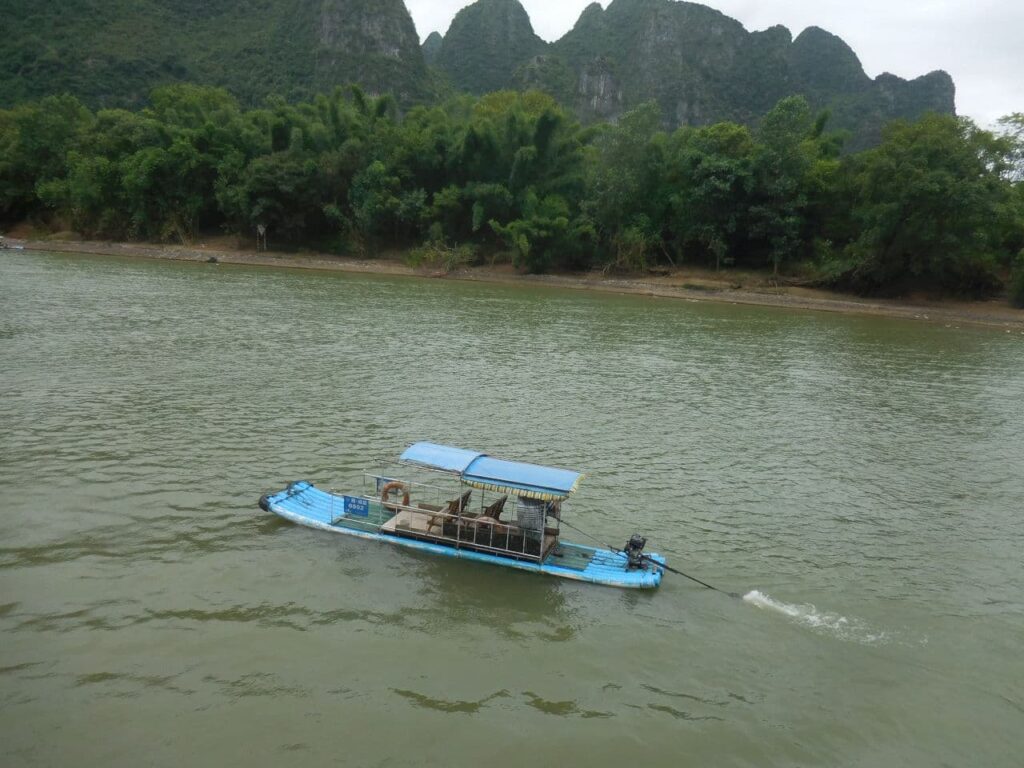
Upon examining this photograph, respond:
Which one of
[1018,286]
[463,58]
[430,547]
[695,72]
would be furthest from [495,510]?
[463,58]

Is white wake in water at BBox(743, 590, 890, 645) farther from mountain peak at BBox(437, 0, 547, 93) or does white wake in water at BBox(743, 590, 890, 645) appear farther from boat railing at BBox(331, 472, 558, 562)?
mountain peak at BBox(437, 0, 547, 93)

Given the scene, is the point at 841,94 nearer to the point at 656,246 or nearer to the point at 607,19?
the point at 607,19

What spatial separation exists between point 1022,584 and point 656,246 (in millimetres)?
41537

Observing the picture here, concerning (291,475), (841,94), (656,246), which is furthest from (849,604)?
(841,94)

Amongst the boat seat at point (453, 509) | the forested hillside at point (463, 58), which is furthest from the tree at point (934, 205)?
the forested hillside at point (463, 58)

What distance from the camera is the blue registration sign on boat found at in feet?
35.9

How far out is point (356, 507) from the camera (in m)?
11.0

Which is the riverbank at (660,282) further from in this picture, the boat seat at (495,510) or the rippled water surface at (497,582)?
the boat seat at (495,510)

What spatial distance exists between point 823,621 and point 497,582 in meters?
3.94

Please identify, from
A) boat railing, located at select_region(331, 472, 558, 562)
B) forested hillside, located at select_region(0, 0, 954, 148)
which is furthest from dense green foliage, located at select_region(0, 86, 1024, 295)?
forested hillside, located at select_region(0, 0, 954, 148)

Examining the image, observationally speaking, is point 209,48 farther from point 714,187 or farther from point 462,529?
point 462,529

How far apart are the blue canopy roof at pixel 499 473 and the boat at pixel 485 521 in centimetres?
1

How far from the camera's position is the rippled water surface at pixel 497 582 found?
704 centimetres

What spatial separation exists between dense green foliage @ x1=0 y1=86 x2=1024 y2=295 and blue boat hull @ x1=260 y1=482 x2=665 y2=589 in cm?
3387
